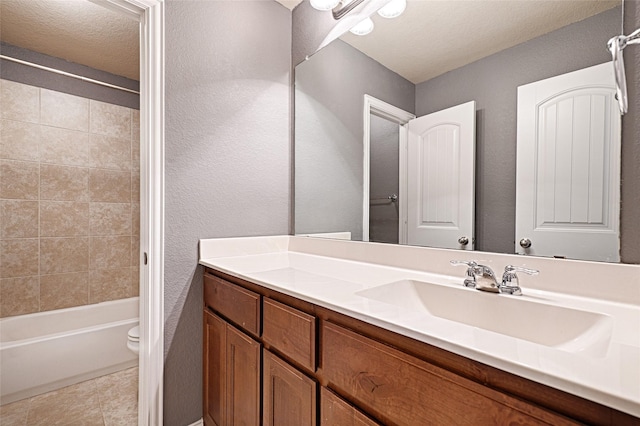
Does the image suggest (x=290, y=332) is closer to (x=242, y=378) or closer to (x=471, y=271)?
(x=242, y=378)

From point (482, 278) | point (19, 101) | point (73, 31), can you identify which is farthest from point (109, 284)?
point (482, 278)

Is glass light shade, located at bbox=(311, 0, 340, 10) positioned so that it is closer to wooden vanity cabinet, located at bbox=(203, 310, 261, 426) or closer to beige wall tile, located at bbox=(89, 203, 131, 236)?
wooden vanity cabinet, located at bbox=(203, 310, 261, 426)

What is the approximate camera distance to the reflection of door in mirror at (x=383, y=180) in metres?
1.32

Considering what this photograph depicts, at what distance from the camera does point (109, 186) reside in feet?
8.55

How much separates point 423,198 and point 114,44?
2491 mm

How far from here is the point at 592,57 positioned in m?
0.84

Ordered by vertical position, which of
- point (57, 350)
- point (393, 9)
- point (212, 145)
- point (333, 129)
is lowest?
point (57, 350)

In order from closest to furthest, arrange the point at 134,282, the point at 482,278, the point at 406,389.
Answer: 1. the point at 406,389
2. the point at 482,278
3. the point at 134,282

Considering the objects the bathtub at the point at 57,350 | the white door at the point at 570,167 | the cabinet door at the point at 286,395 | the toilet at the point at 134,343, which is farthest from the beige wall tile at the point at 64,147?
the white door at the point at 570,167

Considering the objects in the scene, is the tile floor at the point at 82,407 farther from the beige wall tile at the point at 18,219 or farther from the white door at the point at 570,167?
the white door at the point at 570,167

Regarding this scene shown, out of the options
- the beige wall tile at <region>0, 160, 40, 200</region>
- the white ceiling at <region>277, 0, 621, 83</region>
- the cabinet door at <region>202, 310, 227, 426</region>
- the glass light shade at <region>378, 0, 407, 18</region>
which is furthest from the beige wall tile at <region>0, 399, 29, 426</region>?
the glass light shade at <region>378, 0, 407, 18</region>

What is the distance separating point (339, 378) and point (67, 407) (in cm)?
187

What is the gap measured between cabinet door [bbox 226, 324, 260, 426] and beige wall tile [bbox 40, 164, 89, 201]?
2.06 meters

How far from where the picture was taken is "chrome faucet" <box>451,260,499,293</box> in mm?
864
